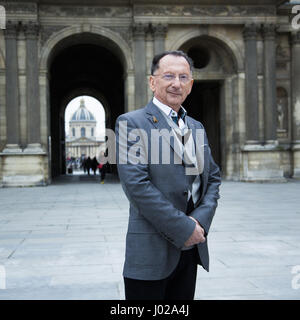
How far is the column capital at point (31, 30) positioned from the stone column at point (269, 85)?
1148cm

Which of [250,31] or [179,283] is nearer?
[179,283]

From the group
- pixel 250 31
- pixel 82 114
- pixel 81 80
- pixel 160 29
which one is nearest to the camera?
pixel 160 29

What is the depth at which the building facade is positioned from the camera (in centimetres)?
2247

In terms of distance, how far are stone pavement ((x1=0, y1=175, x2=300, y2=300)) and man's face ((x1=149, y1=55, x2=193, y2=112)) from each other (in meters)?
2.58

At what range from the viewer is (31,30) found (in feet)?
73.2

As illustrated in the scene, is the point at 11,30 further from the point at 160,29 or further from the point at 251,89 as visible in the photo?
the point at 251,89

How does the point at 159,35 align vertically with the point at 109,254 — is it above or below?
above

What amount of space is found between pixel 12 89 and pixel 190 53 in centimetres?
988

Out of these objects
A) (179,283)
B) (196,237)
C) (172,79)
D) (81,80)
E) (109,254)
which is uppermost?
(81,80)

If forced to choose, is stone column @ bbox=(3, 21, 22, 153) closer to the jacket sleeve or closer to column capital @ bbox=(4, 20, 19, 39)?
column capital @ bbox=(4, 20, 19, 39)

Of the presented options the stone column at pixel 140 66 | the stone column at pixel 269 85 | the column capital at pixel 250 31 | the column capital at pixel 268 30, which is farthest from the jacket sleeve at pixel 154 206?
the column capital at pixel 268 30

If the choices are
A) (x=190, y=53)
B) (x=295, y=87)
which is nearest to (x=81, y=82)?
(x=190, y=53)

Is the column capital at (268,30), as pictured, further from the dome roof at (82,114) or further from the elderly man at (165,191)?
the dome roof at (82,114)

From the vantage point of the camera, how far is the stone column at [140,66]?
75.4ft
